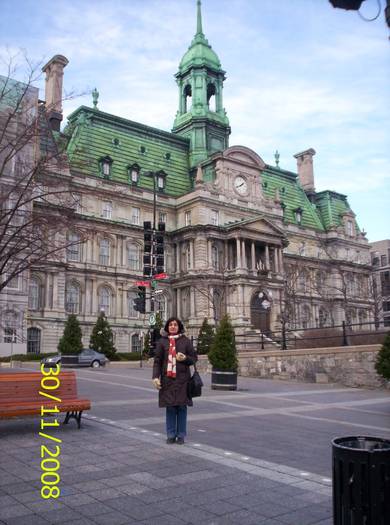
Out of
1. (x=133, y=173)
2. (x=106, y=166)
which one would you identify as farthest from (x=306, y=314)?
(x=106, y=166)

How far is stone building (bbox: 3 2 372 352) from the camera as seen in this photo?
53812 millimetres

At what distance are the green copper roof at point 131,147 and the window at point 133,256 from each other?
7.18 metres

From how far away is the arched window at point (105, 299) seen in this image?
5525cm

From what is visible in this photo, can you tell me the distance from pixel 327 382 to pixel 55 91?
1691 inches

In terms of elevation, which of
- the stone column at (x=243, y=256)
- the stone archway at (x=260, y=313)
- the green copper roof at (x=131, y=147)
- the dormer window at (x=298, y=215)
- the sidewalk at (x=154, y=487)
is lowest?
the sidewalk at (x=154, y=487)

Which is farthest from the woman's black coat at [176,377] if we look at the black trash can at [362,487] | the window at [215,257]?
the window at [215,257]

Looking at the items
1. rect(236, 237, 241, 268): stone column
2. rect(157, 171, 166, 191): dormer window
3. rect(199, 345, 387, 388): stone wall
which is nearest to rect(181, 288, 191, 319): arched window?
rect(236, 237, 241, 268): stone column

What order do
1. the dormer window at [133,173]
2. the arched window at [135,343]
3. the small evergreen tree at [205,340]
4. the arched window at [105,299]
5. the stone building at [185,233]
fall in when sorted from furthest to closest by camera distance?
the dormer window at [133,173] → the arched window at [135,343] → the arched window at [105,299] → the stone building at [185,233] → the small evergreen tree at [205,340]

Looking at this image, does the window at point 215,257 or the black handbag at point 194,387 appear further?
the window at point 215,257

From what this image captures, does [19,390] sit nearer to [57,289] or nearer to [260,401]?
[260,401]

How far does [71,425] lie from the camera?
10336 millimetres

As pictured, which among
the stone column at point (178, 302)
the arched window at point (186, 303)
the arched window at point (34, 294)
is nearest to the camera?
the arched window at point (34, 294)

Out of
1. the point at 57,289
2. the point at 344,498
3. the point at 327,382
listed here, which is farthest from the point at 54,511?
the point at 57,289

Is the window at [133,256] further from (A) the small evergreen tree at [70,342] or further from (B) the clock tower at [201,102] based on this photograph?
(A) the small evergreen tree at [70,342]
